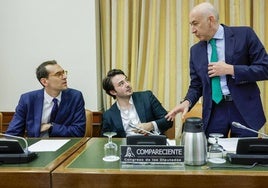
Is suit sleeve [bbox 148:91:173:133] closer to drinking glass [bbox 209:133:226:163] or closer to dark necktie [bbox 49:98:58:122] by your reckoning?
dark necktie [bbox 49:98:58:122]

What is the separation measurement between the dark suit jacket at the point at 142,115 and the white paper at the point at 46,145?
53 centimetres

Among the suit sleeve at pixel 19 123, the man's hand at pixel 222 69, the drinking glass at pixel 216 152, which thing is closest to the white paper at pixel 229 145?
the drinking glass at pixel 216 152

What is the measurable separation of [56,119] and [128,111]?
1.88 ft

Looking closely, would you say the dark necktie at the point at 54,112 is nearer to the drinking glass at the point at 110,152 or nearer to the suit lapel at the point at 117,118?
the suit lapel at the point at 117,118

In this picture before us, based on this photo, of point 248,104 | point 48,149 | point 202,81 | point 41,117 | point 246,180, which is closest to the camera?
point 246,180

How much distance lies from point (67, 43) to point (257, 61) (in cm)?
190

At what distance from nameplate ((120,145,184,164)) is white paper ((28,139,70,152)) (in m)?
0.56

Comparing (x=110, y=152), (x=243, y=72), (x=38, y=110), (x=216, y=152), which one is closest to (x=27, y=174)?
(x=110, y=152)

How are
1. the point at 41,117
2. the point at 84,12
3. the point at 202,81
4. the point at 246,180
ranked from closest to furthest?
1. the point at 246,180
2. the point at 202,81
3. the point at 41,117
4. the point at 84,12

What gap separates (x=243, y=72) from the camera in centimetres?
184

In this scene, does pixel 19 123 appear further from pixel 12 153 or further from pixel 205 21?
pixel 205 21

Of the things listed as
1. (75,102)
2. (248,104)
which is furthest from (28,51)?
(248,104)

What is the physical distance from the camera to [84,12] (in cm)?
309

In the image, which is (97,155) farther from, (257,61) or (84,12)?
(84,12)
